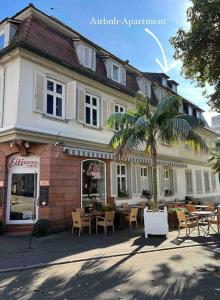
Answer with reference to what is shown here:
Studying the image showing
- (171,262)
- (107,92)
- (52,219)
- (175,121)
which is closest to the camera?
(171,262)

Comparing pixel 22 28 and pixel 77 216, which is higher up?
pixel 22 28

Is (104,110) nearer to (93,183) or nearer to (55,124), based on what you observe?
(55,124)

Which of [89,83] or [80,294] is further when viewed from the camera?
[89,83]

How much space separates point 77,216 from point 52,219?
3.79ft

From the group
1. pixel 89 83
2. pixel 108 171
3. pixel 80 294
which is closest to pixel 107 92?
pixel 89 83

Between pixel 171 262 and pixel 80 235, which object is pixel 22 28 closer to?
pixel 80 235

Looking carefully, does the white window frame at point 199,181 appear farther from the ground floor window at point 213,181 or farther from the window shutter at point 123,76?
the window shutter at point 123,76

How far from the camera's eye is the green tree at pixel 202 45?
976 cm

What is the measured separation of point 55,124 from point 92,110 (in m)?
2.89

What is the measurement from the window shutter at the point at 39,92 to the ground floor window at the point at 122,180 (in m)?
6.19

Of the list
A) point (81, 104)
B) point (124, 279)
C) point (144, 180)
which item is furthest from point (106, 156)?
point (124, 279)

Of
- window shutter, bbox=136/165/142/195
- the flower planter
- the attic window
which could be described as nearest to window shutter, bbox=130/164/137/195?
window shutter, bbox=136/165/142/195

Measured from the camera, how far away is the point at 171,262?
7.38 meters

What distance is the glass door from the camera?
12.4 metres
